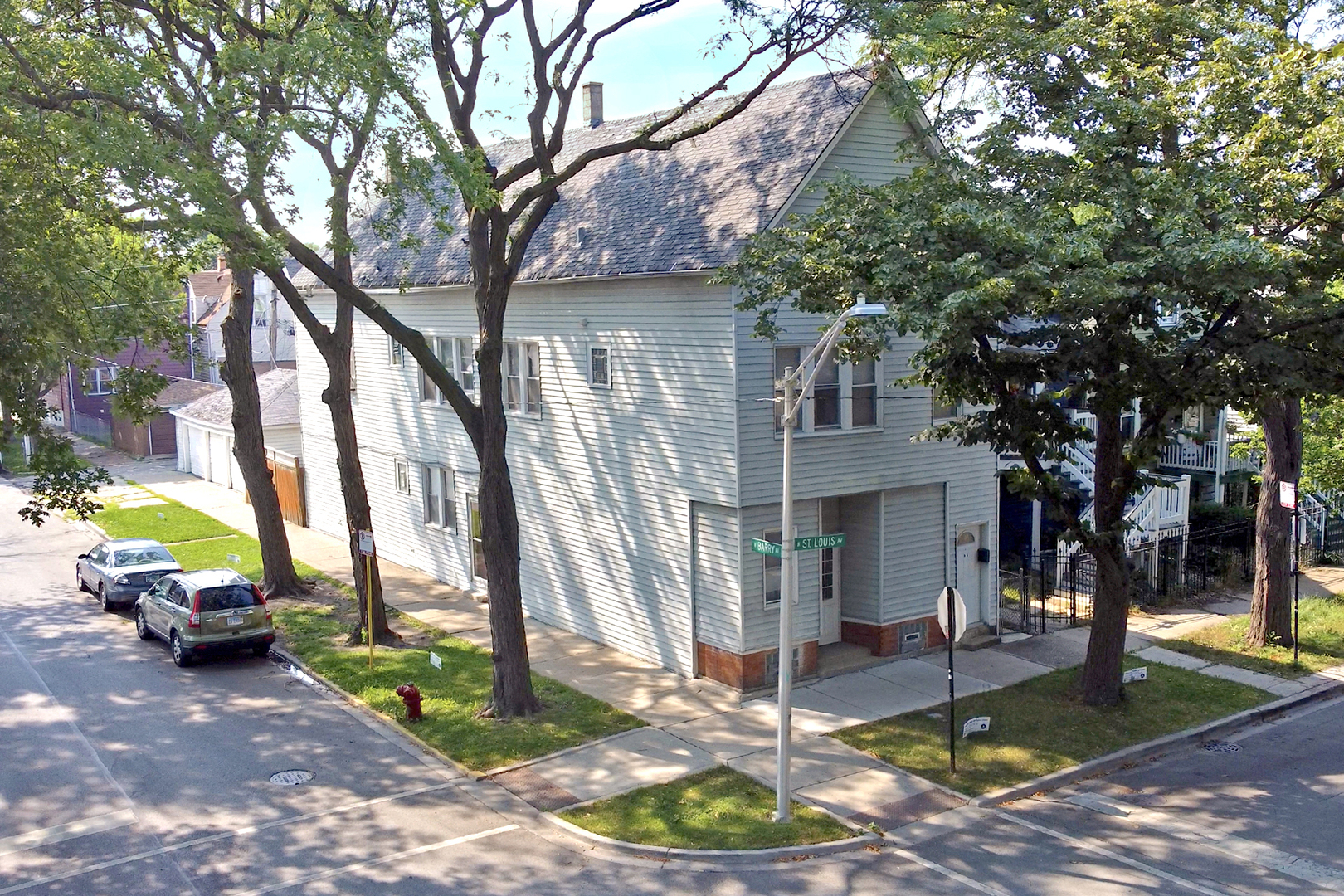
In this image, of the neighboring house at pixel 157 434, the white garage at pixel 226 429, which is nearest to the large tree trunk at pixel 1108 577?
the white garage at pixel 226 429

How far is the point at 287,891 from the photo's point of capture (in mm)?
11555

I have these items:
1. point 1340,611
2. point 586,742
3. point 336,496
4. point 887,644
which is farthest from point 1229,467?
point 336,496

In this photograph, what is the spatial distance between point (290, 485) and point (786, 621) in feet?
77.9

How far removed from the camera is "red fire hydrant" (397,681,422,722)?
1652 cm

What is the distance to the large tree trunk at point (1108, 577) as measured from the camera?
53.6 feet

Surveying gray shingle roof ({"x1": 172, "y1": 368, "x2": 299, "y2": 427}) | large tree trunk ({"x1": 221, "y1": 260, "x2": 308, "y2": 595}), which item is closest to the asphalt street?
large tree trunk ({"x1": 221, "y1": 260, "x2": 308, "y2": 595})

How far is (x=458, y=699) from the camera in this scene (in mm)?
A: 17609

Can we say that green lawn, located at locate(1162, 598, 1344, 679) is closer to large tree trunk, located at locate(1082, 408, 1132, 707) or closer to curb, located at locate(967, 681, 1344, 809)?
curb, located at locate(967, 681, 1344, 809)

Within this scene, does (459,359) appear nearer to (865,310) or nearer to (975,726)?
(975,726)

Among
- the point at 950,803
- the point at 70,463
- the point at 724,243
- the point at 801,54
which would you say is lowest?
the point at 950,803

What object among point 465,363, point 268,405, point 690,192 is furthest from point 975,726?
point 268,405

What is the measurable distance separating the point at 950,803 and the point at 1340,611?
13.2m

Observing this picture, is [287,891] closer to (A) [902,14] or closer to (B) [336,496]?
(A) [902,14]

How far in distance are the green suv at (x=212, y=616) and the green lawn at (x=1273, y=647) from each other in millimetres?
16212
